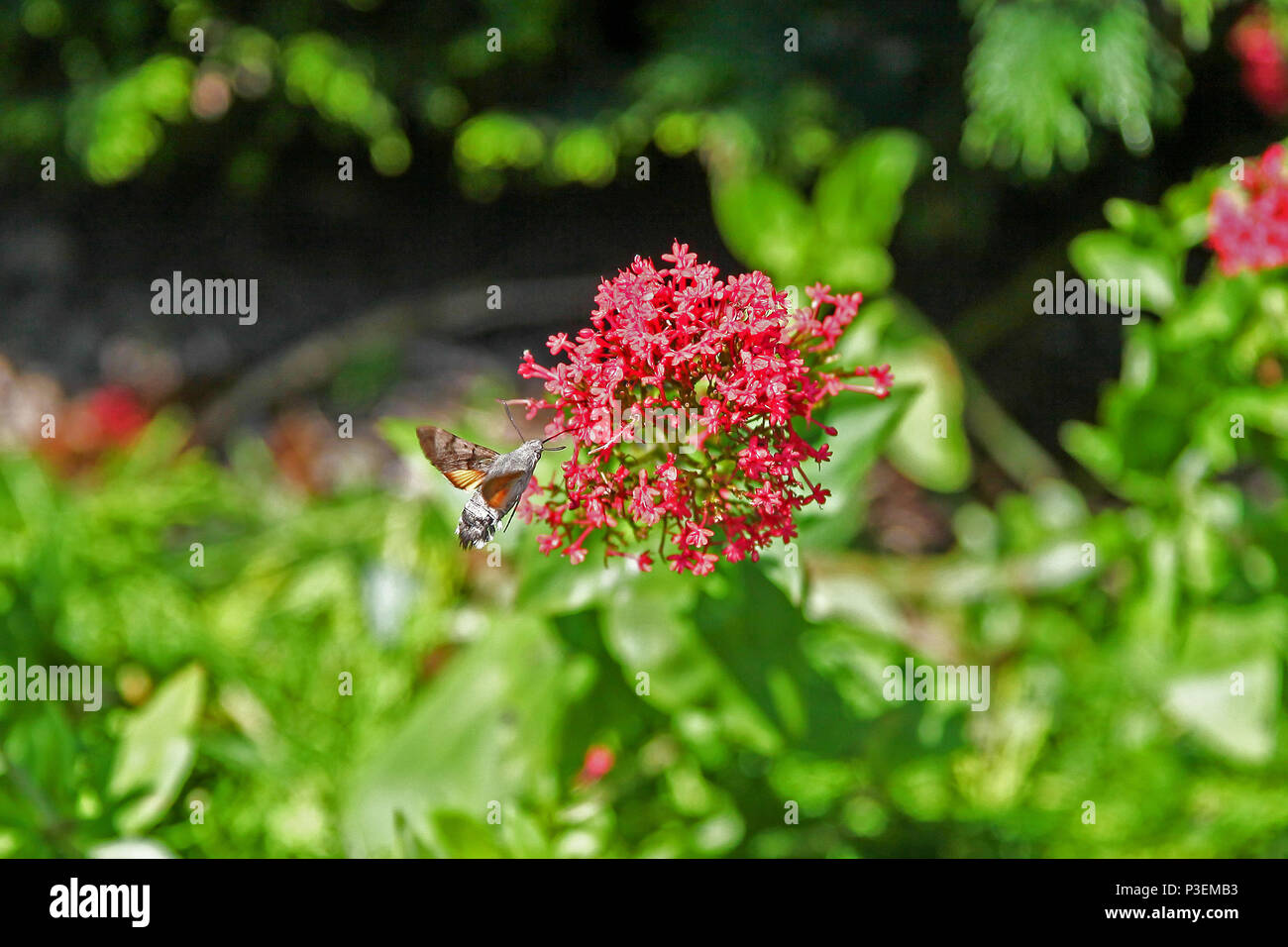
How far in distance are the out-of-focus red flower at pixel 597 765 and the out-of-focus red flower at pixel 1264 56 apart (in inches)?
48.7

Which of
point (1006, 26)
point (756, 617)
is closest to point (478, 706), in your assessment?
point (756, 617)

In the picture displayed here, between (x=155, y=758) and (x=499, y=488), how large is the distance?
0.46 meters

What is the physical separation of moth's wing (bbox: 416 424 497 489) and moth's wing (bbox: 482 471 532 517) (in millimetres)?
12

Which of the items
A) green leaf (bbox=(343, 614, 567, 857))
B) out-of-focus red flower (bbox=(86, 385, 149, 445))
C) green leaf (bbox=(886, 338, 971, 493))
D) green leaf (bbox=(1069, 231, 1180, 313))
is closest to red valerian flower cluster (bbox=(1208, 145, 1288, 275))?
green leaf (bbox=(1069, 231, 1180, 313))

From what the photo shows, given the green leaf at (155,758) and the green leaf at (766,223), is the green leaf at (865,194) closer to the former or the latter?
the green leaf at (766,223)

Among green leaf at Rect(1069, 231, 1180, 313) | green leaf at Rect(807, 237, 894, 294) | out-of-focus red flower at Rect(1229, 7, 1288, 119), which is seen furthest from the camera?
out-of-focus red flower at Rect(1229, 7, 1288, 119)

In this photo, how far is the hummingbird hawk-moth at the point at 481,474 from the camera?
40 centimetres

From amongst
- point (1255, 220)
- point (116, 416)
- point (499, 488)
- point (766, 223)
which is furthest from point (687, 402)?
point (116, 416)

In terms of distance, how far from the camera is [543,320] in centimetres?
173

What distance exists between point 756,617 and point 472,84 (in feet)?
4.17

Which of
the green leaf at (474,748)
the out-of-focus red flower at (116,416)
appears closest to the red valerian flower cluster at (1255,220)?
the green leaf at (474,748)

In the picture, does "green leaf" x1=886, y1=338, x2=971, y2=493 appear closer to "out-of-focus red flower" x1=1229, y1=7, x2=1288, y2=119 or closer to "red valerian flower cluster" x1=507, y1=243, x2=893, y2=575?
"red valerian flower cluster" x1=507, y1=243, x2=893, y2=575

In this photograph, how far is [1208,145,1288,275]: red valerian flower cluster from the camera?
69 centimetres
